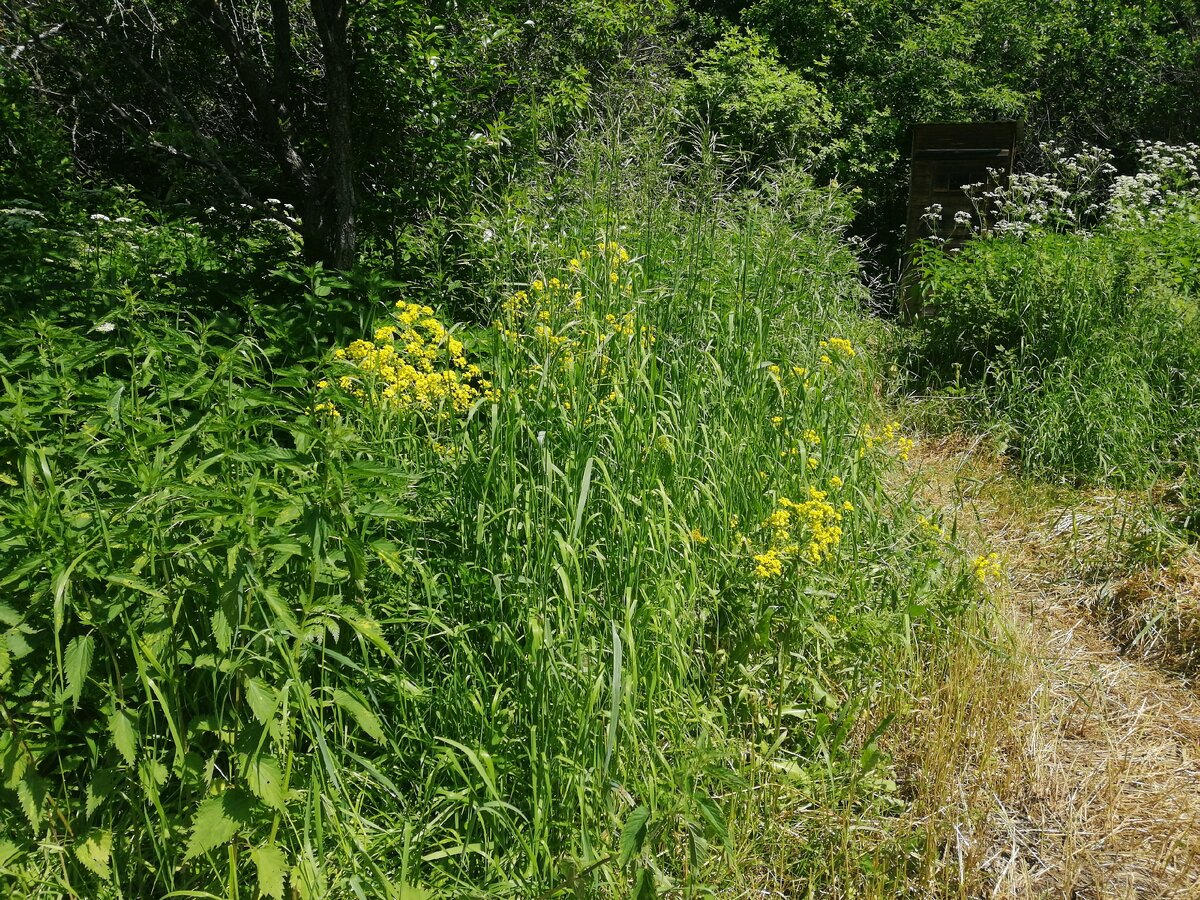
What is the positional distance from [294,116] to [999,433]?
4182 mm

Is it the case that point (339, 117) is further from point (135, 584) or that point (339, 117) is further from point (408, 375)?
point (135, 584)

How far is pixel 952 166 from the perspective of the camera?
784cm

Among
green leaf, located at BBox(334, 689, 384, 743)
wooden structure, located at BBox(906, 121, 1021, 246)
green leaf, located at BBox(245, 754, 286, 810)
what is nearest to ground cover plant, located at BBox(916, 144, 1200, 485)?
wooden structure, located at BBox(906, 121, 1021, 246)

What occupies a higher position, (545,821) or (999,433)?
(999,433)

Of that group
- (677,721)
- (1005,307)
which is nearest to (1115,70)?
(1005,307)

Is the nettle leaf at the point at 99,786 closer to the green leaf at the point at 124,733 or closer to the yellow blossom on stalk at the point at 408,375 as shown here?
the green leaf at the point at 124,733

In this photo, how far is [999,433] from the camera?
492 centimetres

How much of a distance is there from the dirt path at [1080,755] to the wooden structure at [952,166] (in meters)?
4.27

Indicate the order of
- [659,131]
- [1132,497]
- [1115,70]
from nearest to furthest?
[659,131] < [1132,497] < [1115,70]

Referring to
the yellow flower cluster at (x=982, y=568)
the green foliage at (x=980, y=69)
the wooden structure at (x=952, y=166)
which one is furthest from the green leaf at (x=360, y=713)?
the green foliage at (x=980, y=69)

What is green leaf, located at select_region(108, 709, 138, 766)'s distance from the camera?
183 centimetres

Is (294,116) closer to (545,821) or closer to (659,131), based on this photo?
(659,131)

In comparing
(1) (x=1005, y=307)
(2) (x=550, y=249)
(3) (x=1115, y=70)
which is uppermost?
(3) (x=1115, y=70)

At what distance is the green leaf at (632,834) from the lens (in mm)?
1865
